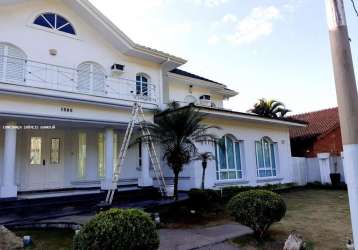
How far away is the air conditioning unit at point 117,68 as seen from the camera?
48.1 feet

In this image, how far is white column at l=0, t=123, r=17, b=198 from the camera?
34.8ft

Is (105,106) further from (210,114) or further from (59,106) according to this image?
(210,114)

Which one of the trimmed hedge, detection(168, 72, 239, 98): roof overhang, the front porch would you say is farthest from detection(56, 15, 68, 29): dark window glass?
the trimmed hedge

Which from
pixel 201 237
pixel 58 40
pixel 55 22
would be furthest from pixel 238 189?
pixel 55 22

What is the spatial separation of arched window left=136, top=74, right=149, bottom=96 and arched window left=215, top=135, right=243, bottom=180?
190 inches

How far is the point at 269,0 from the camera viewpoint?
5691mm

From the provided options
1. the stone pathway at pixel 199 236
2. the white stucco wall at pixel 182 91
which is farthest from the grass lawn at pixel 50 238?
the white stucco wall at pixel 182 91

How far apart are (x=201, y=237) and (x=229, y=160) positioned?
9.24m

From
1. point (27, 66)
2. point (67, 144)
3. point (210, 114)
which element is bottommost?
point (67, 144)

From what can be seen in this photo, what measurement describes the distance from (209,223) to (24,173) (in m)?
8.46

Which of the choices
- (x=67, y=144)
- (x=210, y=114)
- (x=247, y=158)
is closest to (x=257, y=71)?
(x=210, y=114)

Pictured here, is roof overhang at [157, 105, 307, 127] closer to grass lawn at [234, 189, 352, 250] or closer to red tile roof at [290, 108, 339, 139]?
grass lawn at [234, 189, 352, 250]

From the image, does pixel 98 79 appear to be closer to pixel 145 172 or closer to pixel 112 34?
pixel 112 34

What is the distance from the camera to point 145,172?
14.1 m
